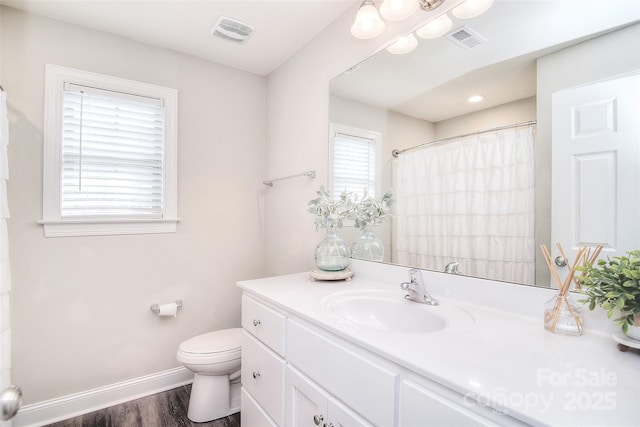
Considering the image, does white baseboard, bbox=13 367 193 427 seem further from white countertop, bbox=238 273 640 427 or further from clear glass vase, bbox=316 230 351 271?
white countertop, bbox=238 273 640 427

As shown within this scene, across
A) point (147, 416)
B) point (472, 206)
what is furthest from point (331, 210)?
point (147, 416)

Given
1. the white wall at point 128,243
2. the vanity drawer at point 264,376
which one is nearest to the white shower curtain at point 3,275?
the white wall at point 128,243

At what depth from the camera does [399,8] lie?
1.36 metres

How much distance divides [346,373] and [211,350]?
1194 millimetres

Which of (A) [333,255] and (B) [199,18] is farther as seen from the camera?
(B) [199,18]

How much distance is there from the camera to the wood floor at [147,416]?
5.82 feet

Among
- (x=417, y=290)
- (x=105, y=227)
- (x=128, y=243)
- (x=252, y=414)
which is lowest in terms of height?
(x=252, y=414)

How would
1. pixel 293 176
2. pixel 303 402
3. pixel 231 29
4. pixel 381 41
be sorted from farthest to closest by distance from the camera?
pixel 293 176 → pixel 231 29 → pixel 381 41 → pixel 303 402

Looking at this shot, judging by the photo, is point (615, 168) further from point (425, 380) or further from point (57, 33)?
point (57, 33)

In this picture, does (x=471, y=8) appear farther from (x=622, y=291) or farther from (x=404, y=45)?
(x=622, y=291)

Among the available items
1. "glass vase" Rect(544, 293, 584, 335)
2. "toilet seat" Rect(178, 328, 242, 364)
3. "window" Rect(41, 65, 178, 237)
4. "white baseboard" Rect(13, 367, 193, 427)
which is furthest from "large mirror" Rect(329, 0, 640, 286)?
"white baseboard" Rect(13, 367, 193, 427)

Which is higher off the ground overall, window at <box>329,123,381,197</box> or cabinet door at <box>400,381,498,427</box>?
window at <box>329,123,381,197</box>

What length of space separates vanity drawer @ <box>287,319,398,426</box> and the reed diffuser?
1.76ft

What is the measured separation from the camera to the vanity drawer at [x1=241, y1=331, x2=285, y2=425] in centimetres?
125
